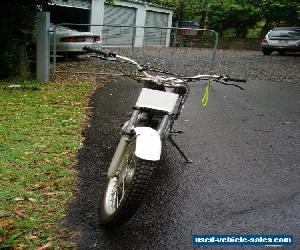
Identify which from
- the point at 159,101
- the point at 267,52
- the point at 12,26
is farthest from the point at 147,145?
the point at 267,52

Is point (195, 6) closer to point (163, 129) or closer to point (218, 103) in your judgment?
point (218, 103)

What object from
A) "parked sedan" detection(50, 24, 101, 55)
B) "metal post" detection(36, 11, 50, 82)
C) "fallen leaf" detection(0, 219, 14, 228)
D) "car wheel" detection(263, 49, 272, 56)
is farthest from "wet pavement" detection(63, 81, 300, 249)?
"car wheel" detection(263, 49, 272, 56)

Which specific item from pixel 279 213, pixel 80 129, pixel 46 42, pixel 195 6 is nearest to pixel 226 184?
pixel 279 213

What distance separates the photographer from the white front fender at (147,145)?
3.42 meters

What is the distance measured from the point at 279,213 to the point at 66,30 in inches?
518

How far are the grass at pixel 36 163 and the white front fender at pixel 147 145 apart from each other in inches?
40.4

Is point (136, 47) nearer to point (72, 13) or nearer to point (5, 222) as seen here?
point (5, 222)

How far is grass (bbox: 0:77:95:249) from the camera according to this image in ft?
12.1

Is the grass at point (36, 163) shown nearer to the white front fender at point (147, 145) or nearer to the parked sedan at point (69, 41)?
the white front fender at point (147, 145)

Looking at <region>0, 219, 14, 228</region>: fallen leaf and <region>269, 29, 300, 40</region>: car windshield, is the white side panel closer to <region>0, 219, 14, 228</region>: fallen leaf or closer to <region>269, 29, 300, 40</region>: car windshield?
<region>0, 219, 14, 228</region>: fallen leaf

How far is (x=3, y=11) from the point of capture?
34.3 feet

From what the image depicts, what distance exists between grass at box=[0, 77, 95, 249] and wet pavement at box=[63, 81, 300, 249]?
0.62 feet

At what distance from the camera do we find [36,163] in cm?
529

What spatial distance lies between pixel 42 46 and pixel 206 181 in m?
7.27
